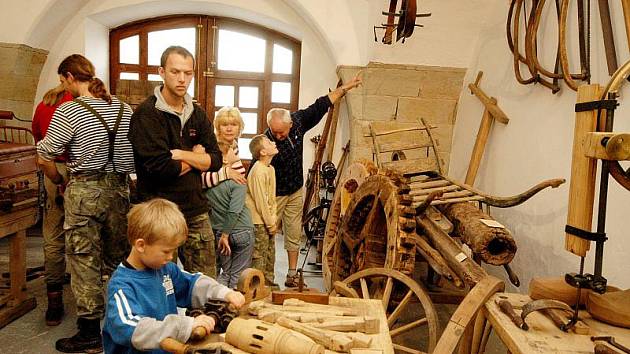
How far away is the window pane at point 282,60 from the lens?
23.5 ft

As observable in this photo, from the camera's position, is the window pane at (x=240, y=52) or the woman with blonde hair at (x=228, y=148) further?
the window pane at (x=240, y=52)

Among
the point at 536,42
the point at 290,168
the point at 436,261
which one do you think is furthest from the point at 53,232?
the point at 536,42

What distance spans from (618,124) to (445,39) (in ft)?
9.03

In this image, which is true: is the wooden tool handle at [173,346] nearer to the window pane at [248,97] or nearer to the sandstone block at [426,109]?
the sandstone block at [426,109]

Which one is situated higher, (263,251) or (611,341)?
(611,341)

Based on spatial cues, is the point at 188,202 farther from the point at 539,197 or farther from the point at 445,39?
the point at 445,39

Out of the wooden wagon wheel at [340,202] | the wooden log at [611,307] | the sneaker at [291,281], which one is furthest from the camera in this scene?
the sneaker at [291,281]

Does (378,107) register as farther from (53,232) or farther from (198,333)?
(198,333)

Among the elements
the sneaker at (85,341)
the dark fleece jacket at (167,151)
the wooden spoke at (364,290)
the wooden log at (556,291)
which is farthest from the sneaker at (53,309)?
the wooden log at (556,291)

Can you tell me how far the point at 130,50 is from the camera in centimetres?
707

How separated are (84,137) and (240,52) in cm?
413

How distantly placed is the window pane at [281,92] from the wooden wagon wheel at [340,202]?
285 cm

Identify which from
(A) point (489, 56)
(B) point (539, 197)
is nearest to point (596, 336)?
(B) point (539, 197)

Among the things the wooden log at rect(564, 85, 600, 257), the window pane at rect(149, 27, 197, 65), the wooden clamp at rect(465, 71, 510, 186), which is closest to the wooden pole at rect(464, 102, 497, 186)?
the wooden clamp at rect(465, 71, 510, 186)
